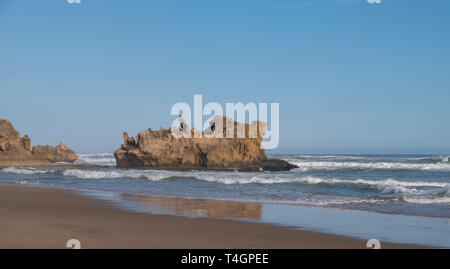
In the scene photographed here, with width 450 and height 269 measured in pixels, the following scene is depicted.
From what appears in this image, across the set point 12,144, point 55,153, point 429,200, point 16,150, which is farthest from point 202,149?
point 55,153

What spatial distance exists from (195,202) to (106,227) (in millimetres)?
5407

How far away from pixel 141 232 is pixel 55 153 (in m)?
60.0

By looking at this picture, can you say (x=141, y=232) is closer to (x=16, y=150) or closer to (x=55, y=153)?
(x=16, y=150)

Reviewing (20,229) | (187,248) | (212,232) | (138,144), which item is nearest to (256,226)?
(212,232)

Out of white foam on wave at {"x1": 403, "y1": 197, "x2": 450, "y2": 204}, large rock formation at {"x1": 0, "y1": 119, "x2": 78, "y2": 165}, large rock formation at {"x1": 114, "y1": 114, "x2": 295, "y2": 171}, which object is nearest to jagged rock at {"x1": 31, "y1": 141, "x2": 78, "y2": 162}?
large rock formation at {"x1": 0, "y1": 119, "x2": 78, "y2": 165}

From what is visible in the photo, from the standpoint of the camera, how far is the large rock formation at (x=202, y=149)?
37.8 metres

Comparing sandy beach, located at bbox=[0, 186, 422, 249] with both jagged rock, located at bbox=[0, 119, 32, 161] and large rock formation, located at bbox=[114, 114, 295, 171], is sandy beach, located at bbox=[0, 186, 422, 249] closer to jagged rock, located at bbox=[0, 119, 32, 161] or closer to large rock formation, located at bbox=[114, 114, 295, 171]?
large rock formation, located at bbox=[114, 114, 295, 171]

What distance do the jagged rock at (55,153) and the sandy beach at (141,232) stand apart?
46938 millimetres

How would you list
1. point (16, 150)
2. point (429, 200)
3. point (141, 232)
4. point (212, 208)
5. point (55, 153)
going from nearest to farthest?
point (141, 232), point (212, 208), point (429, 200), point (16, 150), point (55, 153)

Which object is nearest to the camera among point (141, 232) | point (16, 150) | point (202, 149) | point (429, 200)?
point (141, 232)

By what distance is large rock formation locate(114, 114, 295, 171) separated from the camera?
37812 mm

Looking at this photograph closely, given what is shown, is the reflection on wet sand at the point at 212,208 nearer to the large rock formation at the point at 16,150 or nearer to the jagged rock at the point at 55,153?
the large rock formation at the point at 16,150

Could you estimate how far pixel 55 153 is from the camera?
62.0 metres

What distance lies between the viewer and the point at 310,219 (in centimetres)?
932
